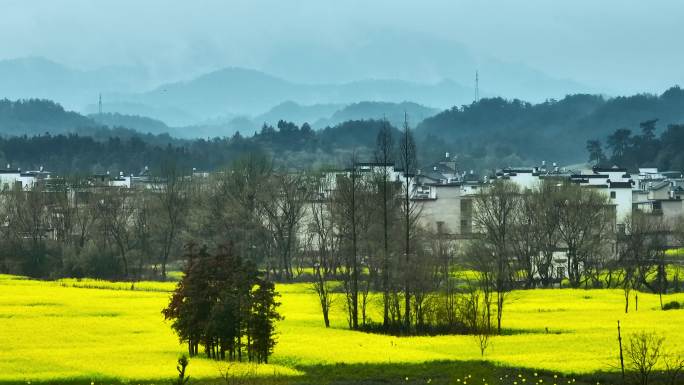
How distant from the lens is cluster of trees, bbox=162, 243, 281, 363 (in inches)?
1442

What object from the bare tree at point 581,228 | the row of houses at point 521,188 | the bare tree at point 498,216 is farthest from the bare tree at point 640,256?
the bare tree at point 498,216

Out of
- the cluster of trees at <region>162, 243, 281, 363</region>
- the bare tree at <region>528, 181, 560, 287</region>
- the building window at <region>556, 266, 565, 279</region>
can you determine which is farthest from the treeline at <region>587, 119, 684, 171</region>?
the cluster of trees at <region>162, 243, 281, 363</region>

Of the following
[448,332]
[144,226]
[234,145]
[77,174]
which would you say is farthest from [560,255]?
[234,145]

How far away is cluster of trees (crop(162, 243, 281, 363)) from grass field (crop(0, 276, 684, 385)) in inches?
31.9

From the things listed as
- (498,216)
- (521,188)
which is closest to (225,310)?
(498,216)

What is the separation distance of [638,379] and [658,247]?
38.9 meters

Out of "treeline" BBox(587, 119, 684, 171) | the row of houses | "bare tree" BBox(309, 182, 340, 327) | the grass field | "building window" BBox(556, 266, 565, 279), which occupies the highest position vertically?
"treeline" BBox(587, 119, 684, 171)

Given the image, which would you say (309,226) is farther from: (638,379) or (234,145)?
(234,145)

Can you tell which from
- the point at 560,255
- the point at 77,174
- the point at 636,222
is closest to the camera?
the point at 560,255

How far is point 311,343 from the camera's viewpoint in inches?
1572

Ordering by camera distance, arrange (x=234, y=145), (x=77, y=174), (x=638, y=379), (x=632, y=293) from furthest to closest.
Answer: (x=234, y=145)
(x=77, y=174)
(x=632, y=293)
(x=638, y=379)

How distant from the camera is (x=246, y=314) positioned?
120 feet

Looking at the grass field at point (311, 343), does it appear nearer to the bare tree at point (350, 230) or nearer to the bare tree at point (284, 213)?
the bare tree at point (350, 230)

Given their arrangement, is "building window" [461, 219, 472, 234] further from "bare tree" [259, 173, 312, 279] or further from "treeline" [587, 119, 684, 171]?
"treeline" [587, 119, 684, 171]
